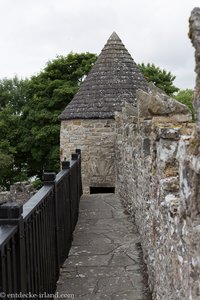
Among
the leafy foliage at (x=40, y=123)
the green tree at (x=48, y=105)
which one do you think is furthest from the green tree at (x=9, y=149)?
the green tree at (x=48, y=105)

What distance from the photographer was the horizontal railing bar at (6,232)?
263cm

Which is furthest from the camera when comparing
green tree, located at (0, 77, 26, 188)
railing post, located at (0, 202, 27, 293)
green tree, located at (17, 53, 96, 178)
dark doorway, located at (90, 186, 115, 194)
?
green tree, located at (0, 77, 26, 188)

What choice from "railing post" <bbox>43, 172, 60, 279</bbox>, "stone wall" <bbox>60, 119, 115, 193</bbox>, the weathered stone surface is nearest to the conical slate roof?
"stone wall" <bbox>60, 119, 115, 193</bbox>

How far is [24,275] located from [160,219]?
4.26ft

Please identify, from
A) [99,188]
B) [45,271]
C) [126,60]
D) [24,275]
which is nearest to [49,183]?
[45,271]

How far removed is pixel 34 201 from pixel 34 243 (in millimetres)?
371

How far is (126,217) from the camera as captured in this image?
8.57 metres

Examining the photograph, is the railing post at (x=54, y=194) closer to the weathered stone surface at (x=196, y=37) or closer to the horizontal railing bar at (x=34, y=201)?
the horizontal railing bar at (x=34, y=201)

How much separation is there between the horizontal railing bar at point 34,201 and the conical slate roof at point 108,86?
373 inches

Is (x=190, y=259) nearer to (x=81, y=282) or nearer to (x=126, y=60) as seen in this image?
(x=81, y=282)

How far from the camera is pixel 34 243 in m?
3.70

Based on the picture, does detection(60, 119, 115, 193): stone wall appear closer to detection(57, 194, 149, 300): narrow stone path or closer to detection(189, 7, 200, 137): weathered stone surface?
detection(57, 194, 149, 300): narrow stone path

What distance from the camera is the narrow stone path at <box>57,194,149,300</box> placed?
4898 mm

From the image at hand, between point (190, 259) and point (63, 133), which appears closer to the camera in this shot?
point (190, 259)
